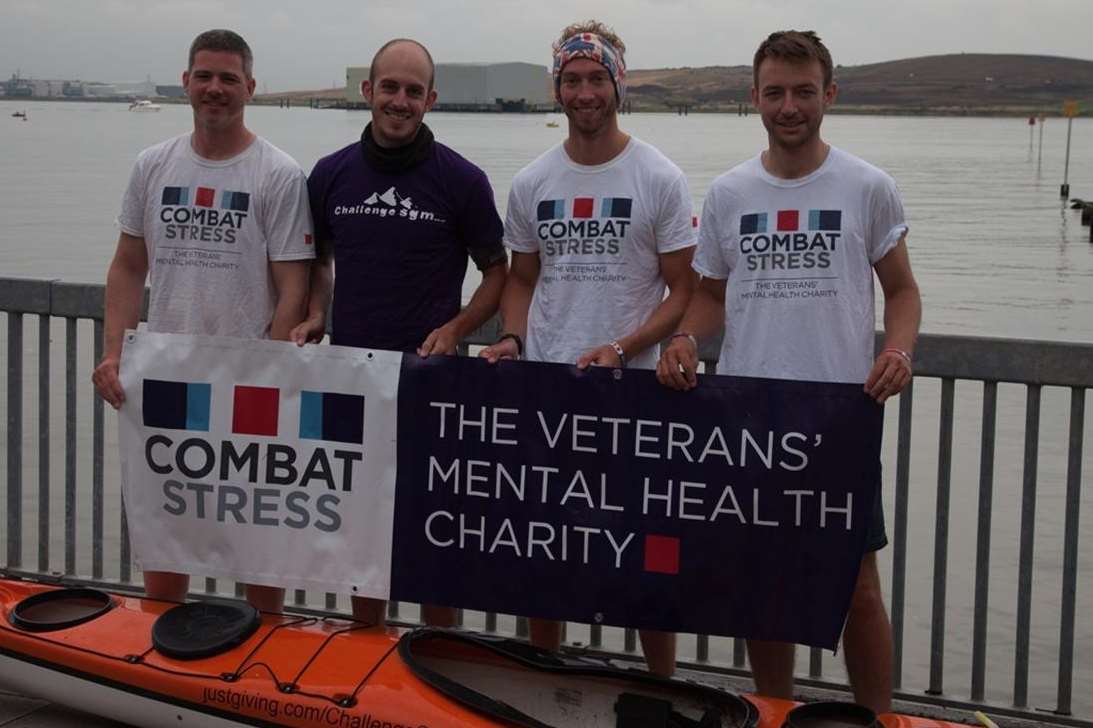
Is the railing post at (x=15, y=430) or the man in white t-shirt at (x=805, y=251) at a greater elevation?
the man in white t-shirt at (x=805, y=251)

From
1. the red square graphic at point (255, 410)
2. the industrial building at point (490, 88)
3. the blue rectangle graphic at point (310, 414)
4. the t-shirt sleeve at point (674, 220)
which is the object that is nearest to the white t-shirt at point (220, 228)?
the red square graphic at point (255, 410)

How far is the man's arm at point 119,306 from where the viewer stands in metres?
5.27

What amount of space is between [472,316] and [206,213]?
958 millimetres

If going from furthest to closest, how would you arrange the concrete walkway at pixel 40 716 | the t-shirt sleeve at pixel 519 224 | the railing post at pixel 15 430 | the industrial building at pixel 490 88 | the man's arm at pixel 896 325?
the industrial building at pixel 490 88 → the railing post at pixel 15 430 → the concrete walkway at pixel 40 716 → the t-shirt sleeve at pixel 519 224 → the man's arm at pixel 896 325

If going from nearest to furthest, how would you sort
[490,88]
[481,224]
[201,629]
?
1. [201,629]
2. [481,224]
3. [490,88]

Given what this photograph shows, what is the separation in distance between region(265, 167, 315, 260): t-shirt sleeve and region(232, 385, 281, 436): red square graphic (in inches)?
18.0

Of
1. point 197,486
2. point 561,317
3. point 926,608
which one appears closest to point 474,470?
point 561,317

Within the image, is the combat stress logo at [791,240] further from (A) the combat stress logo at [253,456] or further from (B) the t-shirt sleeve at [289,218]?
(B) the t-shirt sleeve at [289,218]

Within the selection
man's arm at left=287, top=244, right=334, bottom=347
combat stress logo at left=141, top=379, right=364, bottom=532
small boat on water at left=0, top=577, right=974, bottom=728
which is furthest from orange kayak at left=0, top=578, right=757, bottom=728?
man's arm at left=287, top=244, right=334, bottom=347

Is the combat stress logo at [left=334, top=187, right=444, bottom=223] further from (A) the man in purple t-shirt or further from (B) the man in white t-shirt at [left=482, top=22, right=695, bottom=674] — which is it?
(B) the man in white t-shirt at [left=482, top=22, right=695, bottom=674]

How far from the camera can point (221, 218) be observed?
5094 mm

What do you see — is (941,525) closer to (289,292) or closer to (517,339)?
(517,339)

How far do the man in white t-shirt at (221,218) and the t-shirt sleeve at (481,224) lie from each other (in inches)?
21.5

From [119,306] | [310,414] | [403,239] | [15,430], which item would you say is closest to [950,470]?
[403,239]
